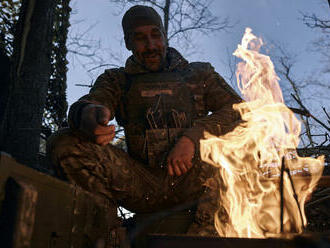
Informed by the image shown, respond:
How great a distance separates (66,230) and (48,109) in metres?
4.97

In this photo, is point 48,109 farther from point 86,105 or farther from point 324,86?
point 324,86

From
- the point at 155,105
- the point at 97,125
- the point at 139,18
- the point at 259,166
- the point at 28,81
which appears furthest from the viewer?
the point at 28,81

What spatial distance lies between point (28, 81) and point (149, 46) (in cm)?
194

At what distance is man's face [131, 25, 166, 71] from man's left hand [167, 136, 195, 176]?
164 cm

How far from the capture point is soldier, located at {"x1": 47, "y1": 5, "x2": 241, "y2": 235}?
263cm

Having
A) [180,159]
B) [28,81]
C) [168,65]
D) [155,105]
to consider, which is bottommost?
[180,159]

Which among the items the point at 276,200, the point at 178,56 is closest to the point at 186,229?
the point at 276,200

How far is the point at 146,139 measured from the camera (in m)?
3.36

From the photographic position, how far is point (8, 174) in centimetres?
117

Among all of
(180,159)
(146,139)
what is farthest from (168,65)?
(180,159)

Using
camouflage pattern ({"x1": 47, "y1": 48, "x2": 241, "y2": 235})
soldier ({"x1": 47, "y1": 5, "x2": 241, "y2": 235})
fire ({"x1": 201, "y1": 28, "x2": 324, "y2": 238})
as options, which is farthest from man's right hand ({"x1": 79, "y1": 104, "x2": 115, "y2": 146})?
fire ({"x1": 201, "y1": 28, "x2": 324, "y2": 238})

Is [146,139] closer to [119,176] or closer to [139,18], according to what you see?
[119,176]

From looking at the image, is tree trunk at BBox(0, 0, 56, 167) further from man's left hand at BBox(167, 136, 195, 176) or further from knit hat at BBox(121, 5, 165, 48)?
man's left hand at BBox(167, 136, 195, 176)

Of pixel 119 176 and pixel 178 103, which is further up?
pixel 178 103
